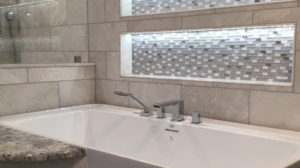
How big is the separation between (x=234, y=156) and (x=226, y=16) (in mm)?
896

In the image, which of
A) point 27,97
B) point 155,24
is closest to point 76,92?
point 27,97

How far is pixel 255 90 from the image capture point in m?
1.96

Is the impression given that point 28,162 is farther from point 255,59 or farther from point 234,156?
point 255,59

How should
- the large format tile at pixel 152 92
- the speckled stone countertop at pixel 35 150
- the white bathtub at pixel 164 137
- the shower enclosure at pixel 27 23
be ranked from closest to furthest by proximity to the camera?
1. the speckled stone countertop at pixel 35 150
2. the white bathtub at pixel 164 137
3. the large format tile at pixel 152 92
4. the shower enclosure at pixel 27 23

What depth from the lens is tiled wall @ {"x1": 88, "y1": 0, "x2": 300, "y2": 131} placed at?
1.85m

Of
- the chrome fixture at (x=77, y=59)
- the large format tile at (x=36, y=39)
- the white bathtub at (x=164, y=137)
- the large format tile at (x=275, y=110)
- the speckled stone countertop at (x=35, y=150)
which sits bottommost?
the white bathtub at (x=164, y=137)

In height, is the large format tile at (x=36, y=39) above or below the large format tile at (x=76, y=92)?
above

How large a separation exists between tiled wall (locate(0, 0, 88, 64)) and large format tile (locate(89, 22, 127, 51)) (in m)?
0.08

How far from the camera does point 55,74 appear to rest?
2.56 m

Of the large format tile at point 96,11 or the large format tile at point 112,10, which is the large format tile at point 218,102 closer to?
the large format tile at point 112,10

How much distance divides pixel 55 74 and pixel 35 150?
1.24 m

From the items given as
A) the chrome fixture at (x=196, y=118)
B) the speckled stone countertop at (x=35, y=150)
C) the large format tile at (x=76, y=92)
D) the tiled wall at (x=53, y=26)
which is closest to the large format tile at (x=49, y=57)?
the tiled wall at (x=53, y=26)

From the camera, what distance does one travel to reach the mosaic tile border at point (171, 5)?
2.12 meters

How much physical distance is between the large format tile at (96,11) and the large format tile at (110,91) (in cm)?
57
